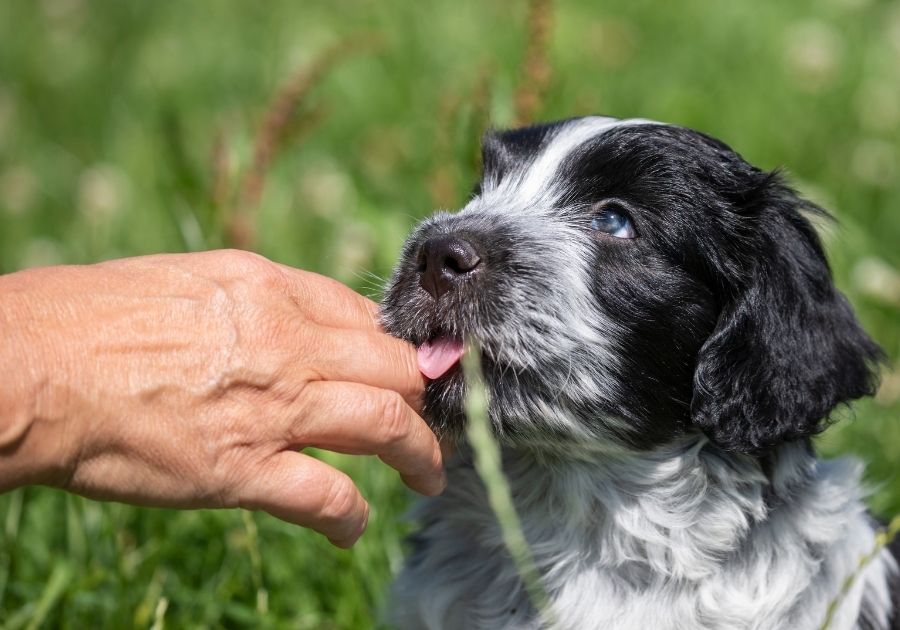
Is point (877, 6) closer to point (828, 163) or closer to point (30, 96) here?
point (828, 163)

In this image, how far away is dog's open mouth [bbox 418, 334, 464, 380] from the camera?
2.64 metres

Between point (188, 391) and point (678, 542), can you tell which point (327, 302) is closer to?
point (188, 391)

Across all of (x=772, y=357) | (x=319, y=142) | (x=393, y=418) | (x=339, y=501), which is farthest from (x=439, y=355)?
(x=319, y=142)

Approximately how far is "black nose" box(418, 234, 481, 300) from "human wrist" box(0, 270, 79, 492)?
83cm

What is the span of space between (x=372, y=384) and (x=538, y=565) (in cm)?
77

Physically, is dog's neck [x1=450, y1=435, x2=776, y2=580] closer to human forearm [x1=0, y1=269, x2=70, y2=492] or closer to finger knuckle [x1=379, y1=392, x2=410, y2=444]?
finger knuckle [x1=379, y1=392, x2=410, y2=444]

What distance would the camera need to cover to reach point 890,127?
654 cm

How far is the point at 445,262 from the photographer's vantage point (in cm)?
264

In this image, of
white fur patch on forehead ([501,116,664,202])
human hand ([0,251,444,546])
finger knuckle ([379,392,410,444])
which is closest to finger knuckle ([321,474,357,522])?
human hand ([0,251,444,546])

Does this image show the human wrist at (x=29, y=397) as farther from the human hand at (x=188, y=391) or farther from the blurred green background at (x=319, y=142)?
the blurred green background at (x=319, y=142)

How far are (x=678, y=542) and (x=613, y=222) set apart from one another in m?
0.78

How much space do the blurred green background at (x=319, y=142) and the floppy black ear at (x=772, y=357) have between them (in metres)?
1.01

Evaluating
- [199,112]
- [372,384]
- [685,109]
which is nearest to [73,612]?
[372,384]

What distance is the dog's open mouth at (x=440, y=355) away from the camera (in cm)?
264
